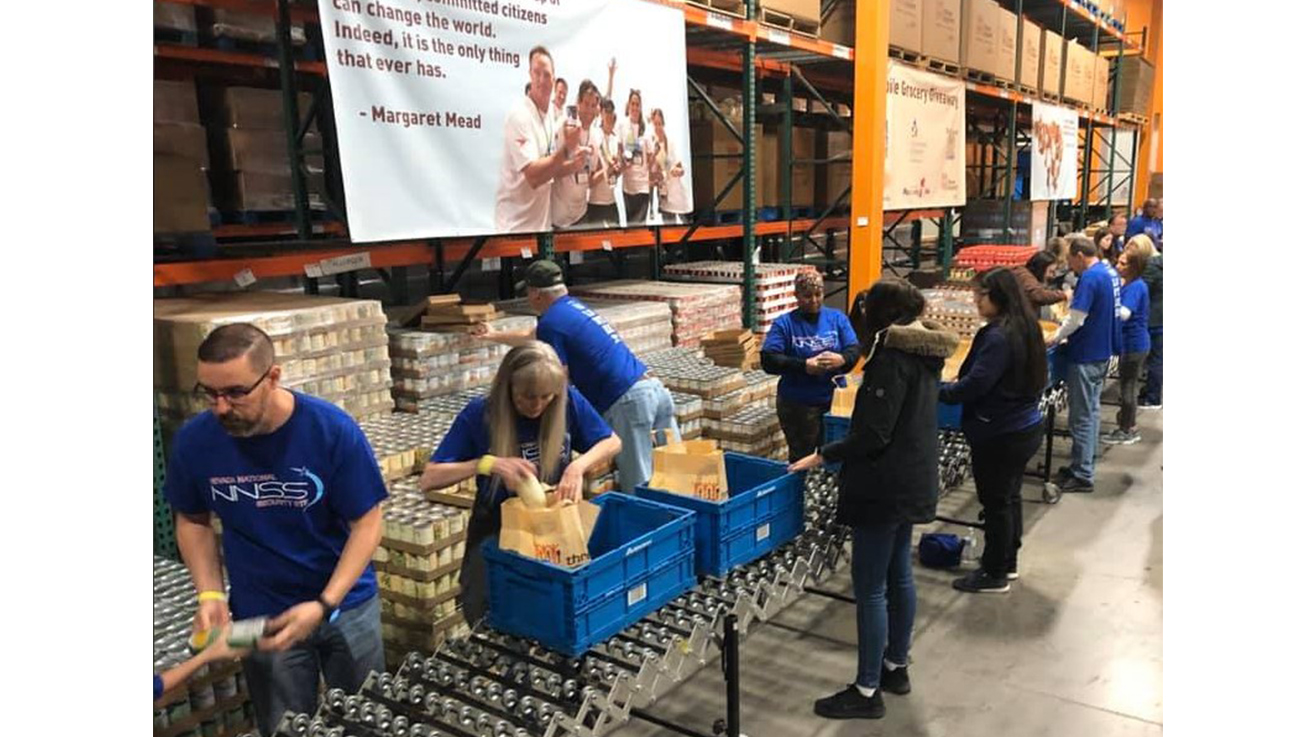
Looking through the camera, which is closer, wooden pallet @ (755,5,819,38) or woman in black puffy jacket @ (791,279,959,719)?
woman in black puffy jacket @ (791,279,959,719)

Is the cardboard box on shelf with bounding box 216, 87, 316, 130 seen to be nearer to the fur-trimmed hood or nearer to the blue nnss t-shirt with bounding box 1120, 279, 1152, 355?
the fur-trimmed hood

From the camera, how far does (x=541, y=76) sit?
5.70m

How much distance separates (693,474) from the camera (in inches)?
148

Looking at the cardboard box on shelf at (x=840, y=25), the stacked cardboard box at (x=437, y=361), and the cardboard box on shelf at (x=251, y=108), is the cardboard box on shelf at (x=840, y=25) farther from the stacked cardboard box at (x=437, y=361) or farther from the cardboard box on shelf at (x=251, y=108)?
the cardboard box on shelf at (x=251, y=108)

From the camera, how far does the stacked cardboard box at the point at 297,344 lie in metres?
4.25

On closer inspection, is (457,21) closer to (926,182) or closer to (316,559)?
(316,559)

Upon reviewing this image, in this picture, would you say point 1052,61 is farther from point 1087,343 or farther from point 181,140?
point 181,140

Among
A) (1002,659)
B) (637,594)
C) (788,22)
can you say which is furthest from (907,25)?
(637,594)

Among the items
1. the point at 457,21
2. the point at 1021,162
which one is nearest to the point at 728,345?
the point at 457,21

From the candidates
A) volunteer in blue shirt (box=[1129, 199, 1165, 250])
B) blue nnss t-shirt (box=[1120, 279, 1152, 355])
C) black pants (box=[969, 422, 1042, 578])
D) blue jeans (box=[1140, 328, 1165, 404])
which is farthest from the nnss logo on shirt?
volunteer in blue shirt (box=[1129, 199, 1165, 250])

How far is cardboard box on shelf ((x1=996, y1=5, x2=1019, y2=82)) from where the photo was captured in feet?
38.3

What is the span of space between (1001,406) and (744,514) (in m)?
2.13

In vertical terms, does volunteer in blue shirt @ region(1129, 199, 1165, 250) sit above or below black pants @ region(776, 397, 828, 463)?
above

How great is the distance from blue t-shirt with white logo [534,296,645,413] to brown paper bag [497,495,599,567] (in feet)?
5.71
